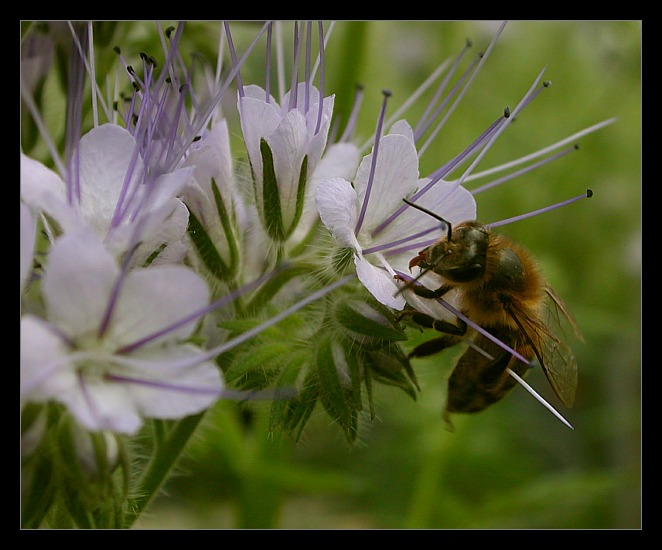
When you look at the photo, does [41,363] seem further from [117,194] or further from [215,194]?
[215,194]

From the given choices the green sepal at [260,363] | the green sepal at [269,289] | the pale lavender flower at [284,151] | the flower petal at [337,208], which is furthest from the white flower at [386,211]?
the green sepal at [260,363]

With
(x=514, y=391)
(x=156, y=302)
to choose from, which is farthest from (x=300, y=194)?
(x=514, y=391)

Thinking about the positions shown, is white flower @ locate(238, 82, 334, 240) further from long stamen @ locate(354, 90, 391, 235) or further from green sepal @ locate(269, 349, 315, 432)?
green sepal @ locate(269, 349, 315, 432)

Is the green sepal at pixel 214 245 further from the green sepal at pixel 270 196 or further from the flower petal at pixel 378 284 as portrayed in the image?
the flower petal at pixel 378 284

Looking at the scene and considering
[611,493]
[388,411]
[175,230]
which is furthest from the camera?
[388,411]
